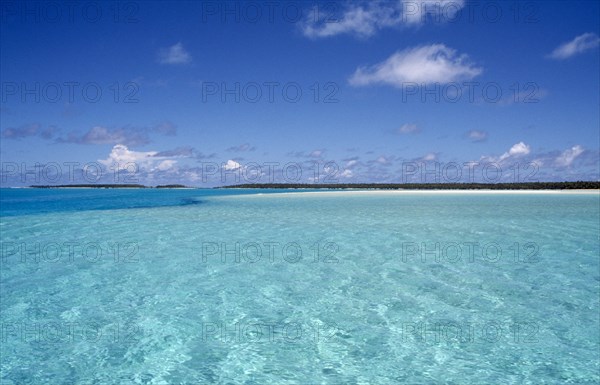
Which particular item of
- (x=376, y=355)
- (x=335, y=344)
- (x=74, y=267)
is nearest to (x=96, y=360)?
(x=335, y=344)

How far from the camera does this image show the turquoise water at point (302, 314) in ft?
18.4

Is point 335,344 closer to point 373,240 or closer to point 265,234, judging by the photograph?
point 373,240

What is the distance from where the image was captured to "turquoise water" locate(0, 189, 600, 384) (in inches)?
220

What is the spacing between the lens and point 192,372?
219 inches

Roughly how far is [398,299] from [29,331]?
7247 millimetres
